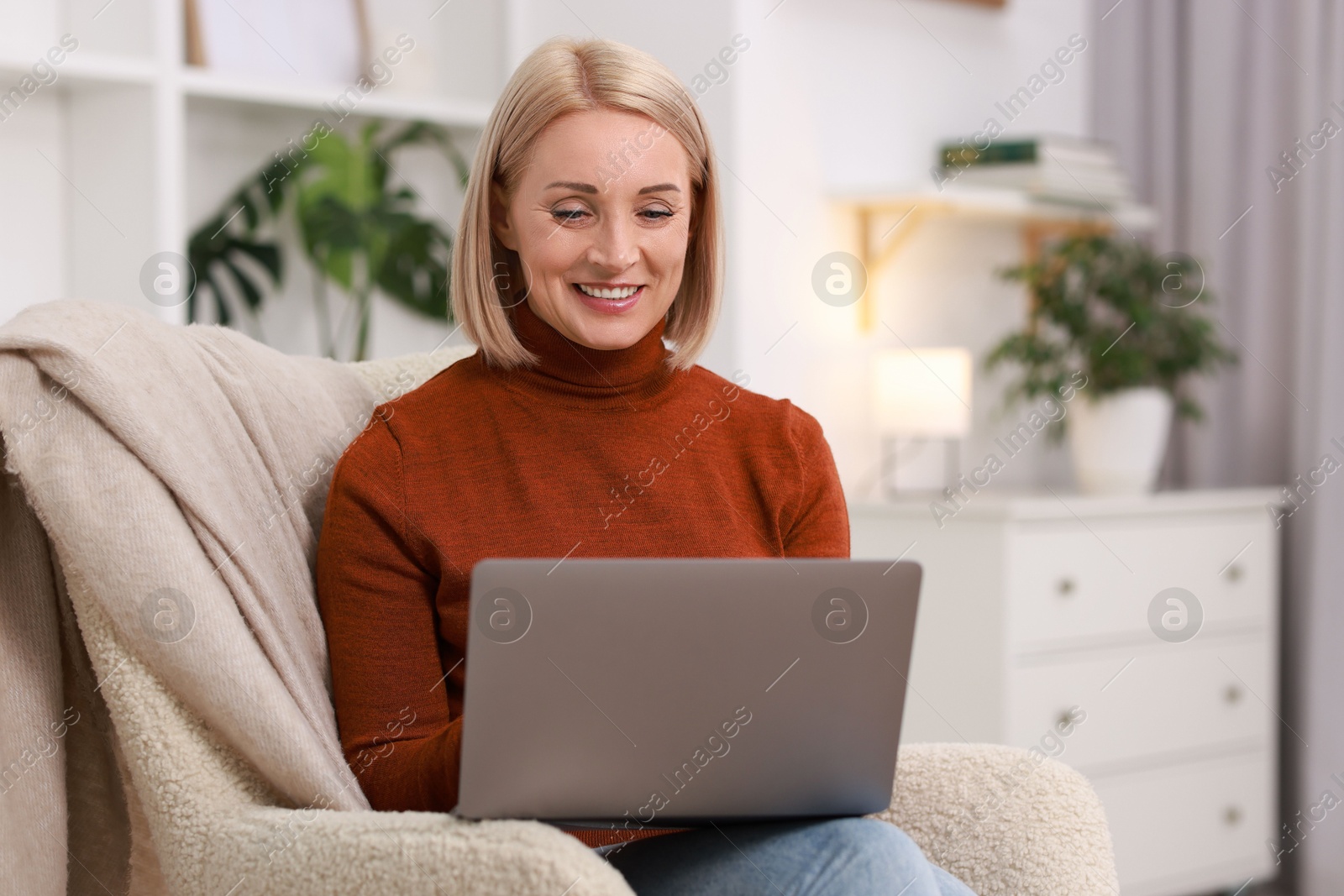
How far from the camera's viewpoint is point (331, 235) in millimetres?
2383

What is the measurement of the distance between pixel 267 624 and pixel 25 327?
1.00 feet

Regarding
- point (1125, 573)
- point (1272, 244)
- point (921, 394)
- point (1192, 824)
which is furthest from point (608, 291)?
point (1272, 244)

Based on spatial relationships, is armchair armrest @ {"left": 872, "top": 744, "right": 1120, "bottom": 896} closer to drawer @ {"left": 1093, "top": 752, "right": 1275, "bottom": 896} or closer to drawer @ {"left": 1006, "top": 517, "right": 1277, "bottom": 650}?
drawer @ {"left": 1006, "top": 517, "right": 1277, "bottom": 650}

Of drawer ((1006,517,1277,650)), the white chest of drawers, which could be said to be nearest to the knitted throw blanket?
the white chest of drawers

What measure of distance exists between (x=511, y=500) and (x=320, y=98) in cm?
130

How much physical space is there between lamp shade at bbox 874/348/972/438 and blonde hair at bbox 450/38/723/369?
48.4 inches

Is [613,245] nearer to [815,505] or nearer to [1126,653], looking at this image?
[815,505]

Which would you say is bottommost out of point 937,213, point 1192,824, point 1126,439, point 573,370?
point 1192,824

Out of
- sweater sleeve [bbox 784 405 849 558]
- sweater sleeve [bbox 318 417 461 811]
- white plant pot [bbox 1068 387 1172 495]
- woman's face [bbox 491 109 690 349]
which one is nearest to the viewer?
sweater sleeve [bbox 318 417 461 811]

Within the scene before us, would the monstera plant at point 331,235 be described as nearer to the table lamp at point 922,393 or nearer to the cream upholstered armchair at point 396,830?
the table lamp at point 922,393

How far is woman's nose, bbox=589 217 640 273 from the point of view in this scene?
1.27 meters

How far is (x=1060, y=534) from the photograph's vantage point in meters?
2.43

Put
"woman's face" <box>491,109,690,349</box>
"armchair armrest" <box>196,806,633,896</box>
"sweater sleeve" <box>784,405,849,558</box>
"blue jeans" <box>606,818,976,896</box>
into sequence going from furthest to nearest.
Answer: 1. "sweater sleeve" <box>784,405,849,558</box>
2. "woman's face" <box>491,109,690,349</box>
3. "blue jeans" <box>606,818,976,896</box>
4. "armchair armrest" <box>196,806,633,896</box>

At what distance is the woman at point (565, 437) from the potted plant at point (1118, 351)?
1.39 m
